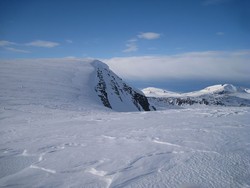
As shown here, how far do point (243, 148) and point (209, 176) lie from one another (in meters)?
2.04

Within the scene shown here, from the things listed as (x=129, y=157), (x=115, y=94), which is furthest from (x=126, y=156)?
(x=115, y=94)

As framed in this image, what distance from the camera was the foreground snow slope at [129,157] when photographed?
12.8 ft

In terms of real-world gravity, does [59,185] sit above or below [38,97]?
below

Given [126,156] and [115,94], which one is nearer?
[126,156]

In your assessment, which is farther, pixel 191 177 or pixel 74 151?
pixel 74 151

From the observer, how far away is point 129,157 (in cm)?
511

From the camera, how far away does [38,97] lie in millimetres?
18344

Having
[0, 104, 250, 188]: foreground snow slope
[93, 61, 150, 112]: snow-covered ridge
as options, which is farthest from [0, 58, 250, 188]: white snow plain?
[93, 61, 150, 112]: snow-covered ridge

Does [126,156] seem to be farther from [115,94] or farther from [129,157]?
[115,94]

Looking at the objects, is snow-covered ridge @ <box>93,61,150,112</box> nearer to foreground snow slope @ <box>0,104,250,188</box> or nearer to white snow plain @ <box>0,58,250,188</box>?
white snow plain @ <box>0,58,250,188</box>

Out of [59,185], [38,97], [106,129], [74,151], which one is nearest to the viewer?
[59,185]

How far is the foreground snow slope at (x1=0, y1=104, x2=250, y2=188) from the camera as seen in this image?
3.92 metres

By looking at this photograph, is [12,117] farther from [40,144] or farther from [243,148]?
[243,148]

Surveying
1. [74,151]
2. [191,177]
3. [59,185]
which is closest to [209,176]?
[191,177]
